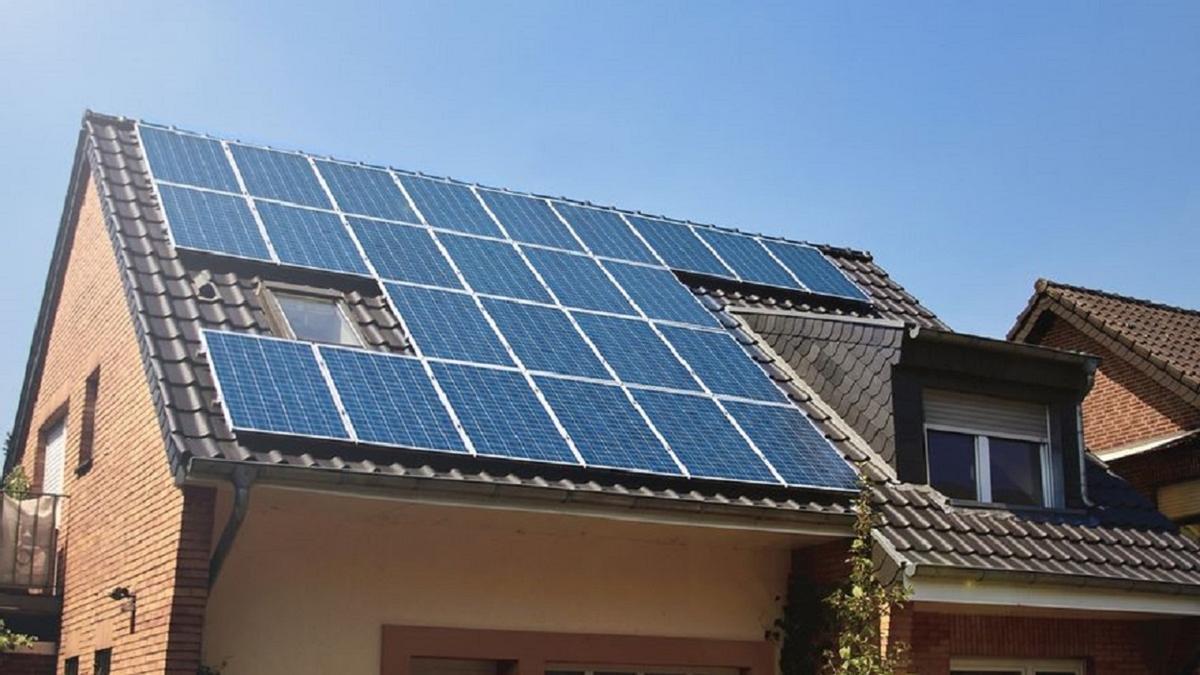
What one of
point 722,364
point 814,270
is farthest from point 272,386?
point 814,270

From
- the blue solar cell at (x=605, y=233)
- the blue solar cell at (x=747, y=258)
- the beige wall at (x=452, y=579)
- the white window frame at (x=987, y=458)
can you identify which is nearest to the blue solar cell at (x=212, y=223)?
the beige wall at (x=452, y=579)

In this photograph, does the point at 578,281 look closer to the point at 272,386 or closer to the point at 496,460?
the point at 496,460

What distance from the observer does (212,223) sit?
13.5m

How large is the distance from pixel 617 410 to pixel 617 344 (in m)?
Answer: 1.39

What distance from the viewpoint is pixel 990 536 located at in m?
12.7

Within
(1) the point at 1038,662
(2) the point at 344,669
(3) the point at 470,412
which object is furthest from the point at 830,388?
(2) the point at 344,669

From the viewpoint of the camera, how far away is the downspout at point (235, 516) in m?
9.67

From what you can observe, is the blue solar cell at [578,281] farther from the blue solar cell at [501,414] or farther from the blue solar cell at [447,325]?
the blue solar cell at [501,414]

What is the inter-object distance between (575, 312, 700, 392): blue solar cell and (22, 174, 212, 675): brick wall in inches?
165

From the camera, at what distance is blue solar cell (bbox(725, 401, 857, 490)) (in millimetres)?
12398

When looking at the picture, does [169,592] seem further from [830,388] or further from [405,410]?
[830,388]

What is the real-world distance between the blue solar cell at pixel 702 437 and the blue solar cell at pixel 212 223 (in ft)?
12.9

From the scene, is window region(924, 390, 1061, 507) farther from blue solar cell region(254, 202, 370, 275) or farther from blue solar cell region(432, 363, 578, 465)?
blue solar cell region(254, 202, 370, 275)

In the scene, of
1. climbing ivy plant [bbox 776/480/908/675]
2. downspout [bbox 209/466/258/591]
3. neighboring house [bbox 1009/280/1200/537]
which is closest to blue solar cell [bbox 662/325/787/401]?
climbing ivy plant [bbox 776/480/908/675]
